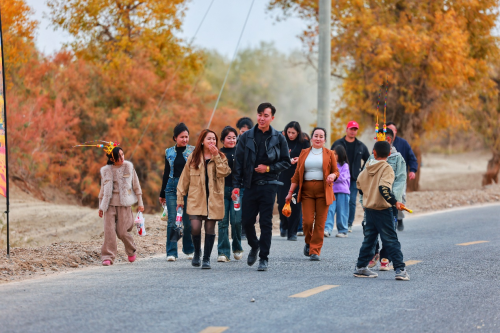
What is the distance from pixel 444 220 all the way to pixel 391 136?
5973 millimetres

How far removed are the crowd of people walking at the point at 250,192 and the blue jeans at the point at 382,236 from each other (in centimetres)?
1

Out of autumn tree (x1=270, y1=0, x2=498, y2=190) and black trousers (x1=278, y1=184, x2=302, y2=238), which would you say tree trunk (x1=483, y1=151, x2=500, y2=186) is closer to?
autumn tree (x1=270, y1=0, x2=498, y2=190)

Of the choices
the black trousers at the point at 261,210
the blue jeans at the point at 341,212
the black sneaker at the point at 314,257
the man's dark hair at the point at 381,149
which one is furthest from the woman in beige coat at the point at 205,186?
the blue jeans at the point at 341,212

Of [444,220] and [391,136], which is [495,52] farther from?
[391,136]

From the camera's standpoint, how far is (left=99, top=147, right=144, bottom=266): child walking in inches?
392

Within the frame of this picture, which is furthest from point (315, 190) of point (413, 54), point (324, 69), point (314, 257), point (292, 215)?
point (413, 54)

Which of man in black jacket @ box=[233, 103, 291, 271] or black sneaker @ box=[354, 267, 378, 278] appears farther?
man in black jacket @ box=[233, 103, 291, 271]

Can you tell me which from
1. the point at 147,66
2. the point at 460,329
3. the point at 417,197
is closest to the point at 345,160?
the point at 460,329

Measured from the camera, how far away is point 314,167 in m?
9.91

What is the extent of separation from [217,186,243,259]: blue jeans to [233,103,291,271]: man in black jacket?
70cm

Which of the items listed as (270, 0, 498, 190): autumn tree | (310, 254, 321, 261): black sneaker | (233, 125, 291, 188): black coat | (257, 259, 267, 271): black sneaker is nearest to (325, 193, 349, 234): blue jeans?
(310, 254, 321, 261): black sneaker

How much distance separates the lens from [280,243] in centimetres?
1232

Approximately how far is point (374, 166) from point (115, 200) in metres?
3.80

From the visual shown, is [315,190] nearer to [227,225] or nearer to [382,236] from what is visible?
[227,225]
